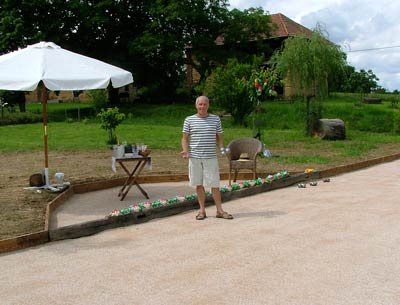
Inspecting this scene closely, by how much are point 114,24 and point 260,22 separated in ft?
34.1

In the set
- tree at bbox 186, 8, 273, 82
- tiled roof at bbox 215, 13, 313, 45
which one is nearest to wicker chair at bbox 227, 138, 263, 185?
tree at bbox 186, 8, 273, 82

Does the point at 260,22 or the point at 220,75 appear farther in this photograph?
the point at 260,22

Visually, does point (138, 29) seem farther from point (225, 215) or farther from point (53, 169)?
point (225, 215)

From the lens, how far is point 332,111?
2527 centimetres

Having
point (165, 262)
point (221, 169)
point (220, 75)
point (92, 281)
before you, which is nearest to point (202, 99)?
point (165, 262)

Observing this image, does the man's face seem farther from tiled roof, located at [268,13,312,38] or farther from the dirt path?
tiled roof, located at [268,13,312,38]

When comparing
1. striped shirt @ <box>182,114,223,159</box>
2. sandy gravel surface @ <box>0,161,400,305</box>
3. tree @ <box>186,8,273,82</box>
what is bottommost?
sandy gravel surface @ <box>0,161,400,305</box>

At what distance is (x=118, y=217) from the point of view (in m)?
6.50

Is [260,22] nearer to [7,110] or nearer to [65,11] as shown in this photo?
[65,11]

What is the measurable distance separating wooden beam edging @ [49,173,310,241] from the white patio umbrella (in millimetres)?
1810

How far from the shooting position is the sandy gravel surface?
3.99 m

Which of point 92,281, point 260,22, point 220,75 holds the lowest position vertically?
point 92,281

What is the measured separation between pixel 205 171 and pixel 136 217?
42.8 inches

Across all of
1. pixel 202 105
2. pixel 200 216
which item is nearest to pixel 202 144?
pixel 202 105
